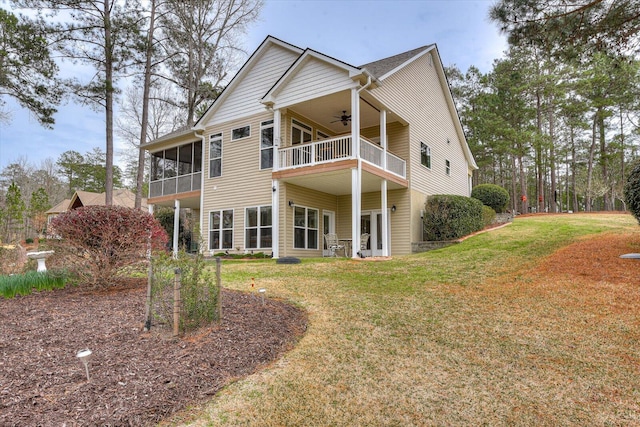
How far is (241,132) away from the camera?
50.5 feet

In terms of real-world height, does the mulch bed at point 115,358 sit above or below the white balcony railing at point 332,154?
below

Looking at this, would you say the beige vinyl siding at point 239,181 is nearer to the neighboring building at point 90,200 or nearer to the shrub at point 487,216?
the shrub at point 487,216

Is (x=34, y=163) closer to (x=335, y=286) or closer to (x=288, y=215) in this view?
(x=288, y=215)

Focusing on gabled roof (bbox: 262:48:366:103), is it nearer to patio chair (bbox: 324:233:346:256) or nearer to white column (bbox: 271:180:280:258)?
white column (bbox: 271:180:280:258)

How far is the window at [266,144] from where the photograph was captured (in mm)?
14297

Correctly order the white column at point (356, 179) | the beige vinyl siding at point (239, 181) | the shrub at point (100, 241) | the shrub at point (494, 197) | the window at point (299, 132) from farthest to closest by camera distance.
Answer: the shrub at point (494, 197) → the beige vinyl siding at point (239, 181) → the window at point (299, 132) → the white column at point (356, 179) → the shrub at point (100, 241)

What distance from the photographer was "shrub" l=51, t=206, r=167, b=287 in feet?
19.8

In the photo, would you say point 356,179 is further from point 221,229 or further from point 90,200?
point 90,200

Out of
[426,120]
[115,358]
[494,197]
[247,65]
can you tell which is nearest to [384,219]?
[426,120]

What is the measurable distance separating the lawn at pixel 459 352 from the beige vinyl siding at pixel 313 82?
666 cm

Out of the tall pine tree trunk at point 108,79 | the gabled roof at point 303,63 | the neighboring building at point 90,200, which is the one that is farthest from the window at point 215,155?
the neighboring building at point 90,200

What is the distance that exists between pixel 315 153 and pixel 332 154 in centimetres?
57

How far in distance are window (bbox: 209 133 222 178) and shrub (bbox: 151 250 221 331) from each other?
11.5 metres

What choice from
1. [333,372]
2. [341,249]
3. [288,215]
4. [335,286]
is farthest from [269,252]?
[333,372]
